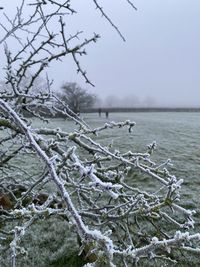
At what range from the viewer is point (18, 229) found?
2584 mm

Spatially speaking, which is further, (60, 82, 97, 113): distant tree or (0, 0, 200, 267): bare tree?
(60, 82, 97, 113): distant tree

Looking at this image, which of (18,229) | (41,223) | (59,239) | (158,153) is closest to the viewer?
(18,229)

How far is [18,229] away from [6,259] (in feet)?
21.4

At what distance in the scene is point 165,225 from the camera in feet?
34.1

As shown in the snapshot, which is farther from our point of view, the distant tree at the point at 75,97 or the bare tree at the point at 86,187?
the distant tree at the point at 75,97

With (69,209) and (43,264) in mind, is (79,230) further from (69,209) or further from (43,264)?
(43,264)

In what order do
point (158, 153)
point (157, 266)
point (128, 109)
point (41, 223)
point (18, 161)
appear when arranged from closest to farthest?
point (157, 266) → point (41, 223) → point (18, 161) → point (158, 153) → point (128, 109)

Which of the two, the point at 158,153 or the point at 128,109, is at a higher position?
the point at 158,153

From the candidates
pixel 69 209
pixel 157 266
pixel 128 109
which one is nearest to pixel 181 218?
pixel 157 266

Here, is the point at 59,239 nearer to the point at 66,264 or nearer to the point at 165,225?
the point at 66,264

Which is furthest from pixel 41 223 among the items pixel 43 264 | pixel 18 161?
pixel 18 161

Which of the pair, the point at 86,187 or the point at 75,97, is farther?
the point at 75,97

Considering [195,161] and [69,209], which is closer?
[69,209]

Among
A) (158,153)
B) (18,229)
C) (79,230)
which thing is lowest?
(158,153)
